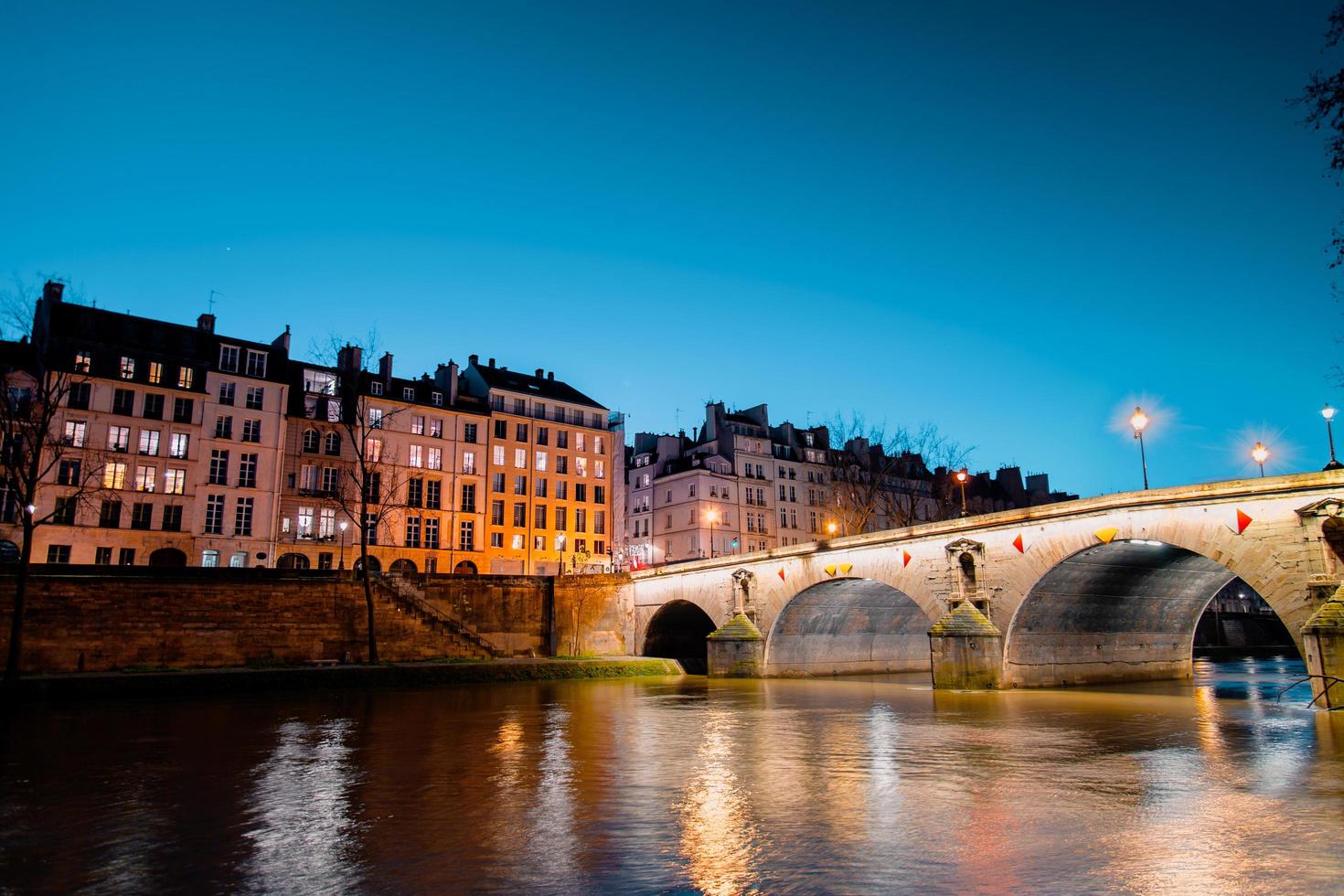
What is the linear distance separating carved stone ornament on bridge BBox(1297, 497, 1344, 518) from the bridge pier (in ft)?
35.4

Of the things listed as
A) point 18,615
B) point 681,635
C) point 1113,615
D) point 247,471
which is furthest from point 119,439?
point 1113,615

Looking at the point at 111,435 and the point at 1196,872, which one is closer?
the point at 1196,872

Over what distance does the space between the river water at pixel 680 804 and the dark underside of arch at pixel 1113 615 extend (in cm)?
756

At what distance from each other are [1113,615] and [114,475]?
2144 inches

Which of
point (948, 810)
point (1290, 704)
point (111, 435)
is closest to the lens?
point (948, 810)

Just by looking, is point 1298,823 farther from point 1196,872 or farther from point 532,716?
point 532,716

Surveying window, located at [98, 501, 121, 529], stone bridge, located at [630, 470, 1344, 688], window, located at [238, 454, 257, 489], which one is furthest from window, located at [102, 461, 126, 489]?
stone bridge, located at [630, 470, 1344, 688]

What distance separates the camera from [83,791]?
12.7 metres

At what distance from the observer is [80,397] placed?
52562 mm

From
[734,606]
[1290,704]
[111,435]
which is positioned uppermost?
[111,435]

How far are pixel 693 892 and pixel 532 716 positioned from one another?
17.2 metres

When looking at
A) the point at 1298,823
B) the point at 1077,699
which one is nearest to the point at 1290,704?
the point at 1077,699

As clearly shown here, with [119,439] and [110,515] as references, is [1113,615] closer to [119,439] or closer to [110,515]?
[110,515]

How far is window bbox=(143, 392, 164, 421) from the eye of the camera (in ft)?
181
